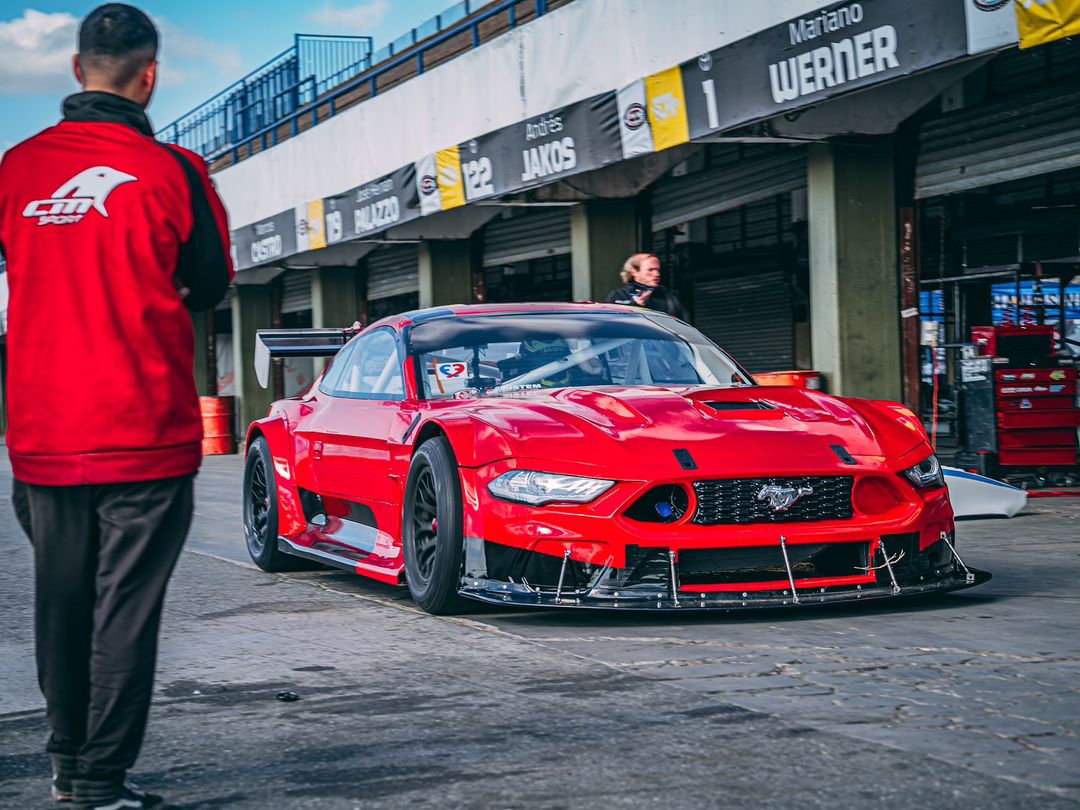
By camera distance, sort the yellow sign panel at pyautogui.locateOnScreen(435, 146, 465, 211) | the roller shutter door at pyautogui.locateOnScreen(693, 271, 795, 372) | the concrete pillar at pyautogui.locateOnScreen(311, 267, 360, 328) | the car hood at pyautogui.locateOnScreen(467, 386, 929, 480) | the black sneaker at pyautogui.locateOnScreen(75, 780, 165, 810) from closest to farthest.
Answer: the black sneaker at pyautogui.locateOnScreen(75, 780, 165, 810) < the car hood at pyautogui.locateOnScreen(467, 386, 929, 480) < the yellow sign panel at pyautogui.locateOnScreen(435, 146, 465, 211) < the roller shutter door at pyautogui.locateOnScreen(693, 271, 795, 372) < the concrete pillar at pyautogui.locateOnScreen(311, 267, 360, 328)

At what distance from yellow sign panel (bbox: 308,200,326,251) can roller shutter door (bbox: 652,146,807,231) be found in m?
5.87

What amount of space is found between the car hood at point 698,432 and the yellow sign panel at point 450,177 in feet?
36.3

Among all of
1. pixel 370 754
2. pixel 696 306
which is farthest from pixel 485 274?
pixel 370 754

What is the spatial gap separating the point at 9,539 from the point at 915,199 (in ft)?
25.8

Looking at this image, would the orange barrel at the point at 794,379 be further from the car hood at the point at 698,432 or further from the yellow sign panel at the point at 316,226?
the yellow sign panel at the point at 316,226

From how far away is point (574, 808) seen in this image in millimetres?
3211

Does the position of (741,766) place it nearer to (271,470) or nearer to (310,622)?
(310,622)

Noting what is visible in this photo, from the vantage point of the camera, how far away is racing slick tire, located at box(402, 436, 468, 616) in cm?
583

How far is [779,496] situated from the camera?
559cm

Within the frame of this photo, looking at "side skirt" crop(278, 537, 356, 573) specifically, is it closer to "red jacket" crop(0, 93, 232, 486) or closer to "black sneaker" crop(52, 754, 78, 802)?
"black sneaker" crop(52, 754, 78, 802)

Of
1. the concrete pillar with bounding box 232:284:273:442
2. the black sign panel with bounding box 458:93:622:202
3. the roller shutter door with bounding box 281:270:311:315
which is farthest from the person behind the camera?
the concrete pillar with bounding box 232:284:273:442

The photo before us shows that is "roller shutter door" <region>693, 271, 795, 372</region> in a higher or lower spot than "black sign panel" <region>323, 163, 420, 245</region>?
lower

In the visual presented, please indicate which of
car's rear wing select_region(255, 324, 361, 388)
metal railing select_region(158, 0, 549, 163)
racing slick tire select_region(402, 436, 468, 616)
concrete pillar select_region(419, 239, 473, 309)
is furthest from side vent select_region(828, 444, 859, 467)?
concrete pillar select_region(419, 239, 473, 309)

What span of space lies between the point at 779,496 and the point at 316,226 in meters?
16.9
